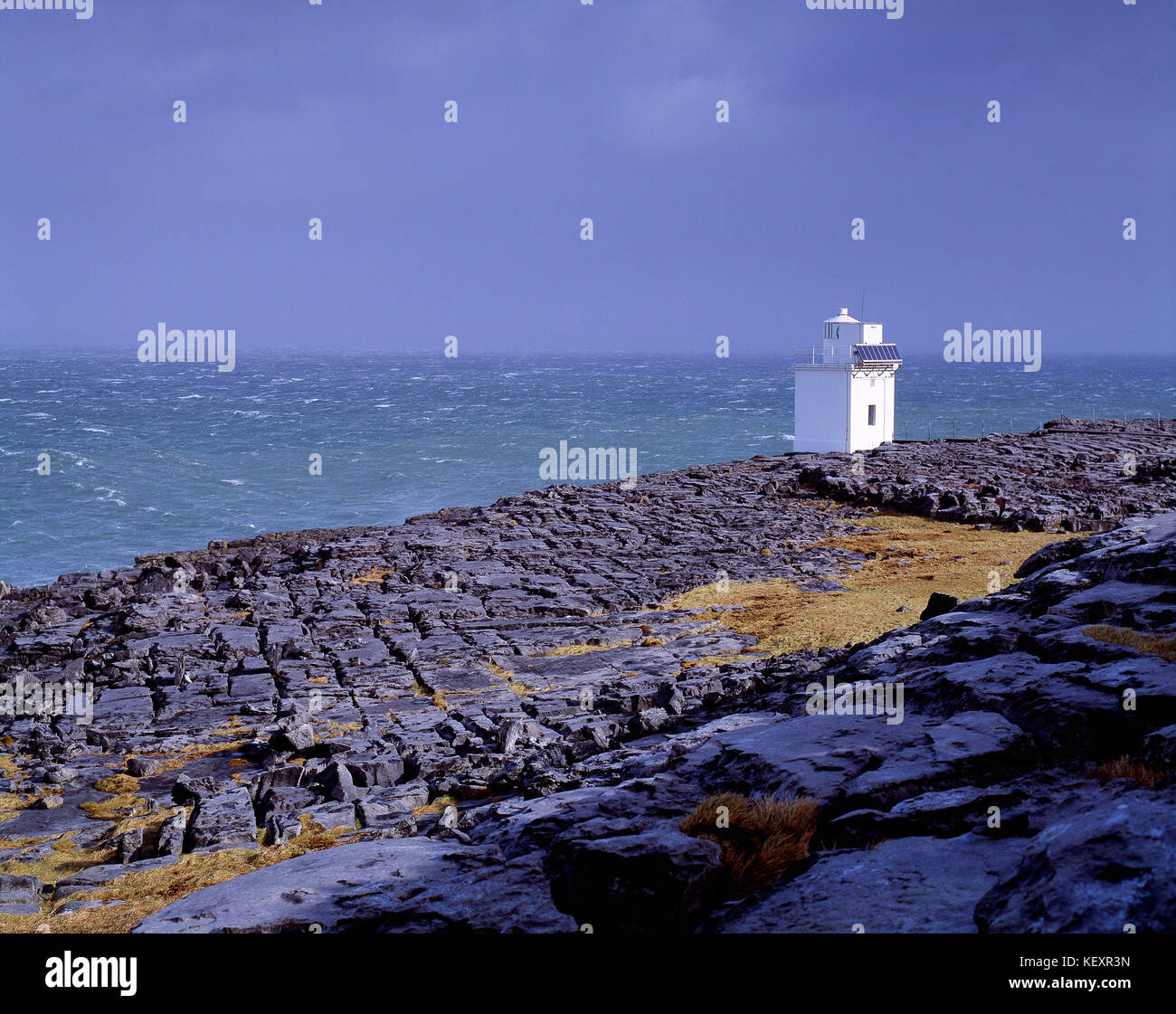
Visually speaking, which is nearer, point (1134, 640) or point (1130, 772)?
point (1130, 772)

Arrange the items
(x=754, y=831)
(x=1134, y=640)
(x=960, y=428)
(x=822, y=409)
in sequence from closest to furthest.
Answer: (x=754, y=831), (x=1134, y=640), (x=822, y=409), (x=960, y=428)

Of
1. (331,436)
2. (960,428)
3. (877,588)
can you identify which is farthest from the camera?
(960,428)

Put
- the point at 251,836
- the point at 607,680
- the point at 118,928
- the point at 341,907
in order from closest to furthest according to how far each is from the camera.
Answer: the point at 341,907, the point at 118,928, the point at 251,836, the point at 607,680

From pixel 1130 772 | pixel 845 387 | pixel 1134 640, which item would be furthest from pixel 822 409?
pixel 1130 772

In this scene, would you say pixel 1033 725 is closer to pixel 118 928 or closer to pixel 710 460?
pixel 118 928

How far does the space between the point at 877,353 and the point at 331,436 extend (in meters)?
53.8

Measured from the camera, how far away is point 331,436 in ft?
293

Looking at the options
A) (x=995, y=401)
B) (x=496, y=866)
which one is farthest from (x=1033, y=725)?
(x=995, y=401)

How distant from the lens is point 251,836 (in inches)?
484

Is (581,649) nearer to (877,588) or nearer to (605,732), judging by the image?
(605,732)

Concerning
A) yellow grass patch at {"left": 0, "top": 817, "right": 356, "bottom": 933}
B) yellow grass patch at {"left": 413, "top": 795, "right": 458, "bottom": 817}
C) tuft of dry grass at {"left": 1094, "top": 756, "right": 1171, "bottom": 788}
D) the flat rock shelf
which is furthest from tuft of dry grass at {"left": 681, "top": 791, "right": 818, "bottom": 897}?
yellow grass patch at {"left": 0, "top": 817, "right": 356, "bottom": 933}

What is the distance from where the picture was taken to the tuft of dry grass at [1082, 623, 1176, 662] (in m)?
11.1

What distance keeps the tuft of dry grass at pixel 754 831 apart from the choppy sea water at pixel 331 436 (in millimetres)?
38845

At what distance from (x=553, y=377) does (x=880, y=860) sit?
584 feet
